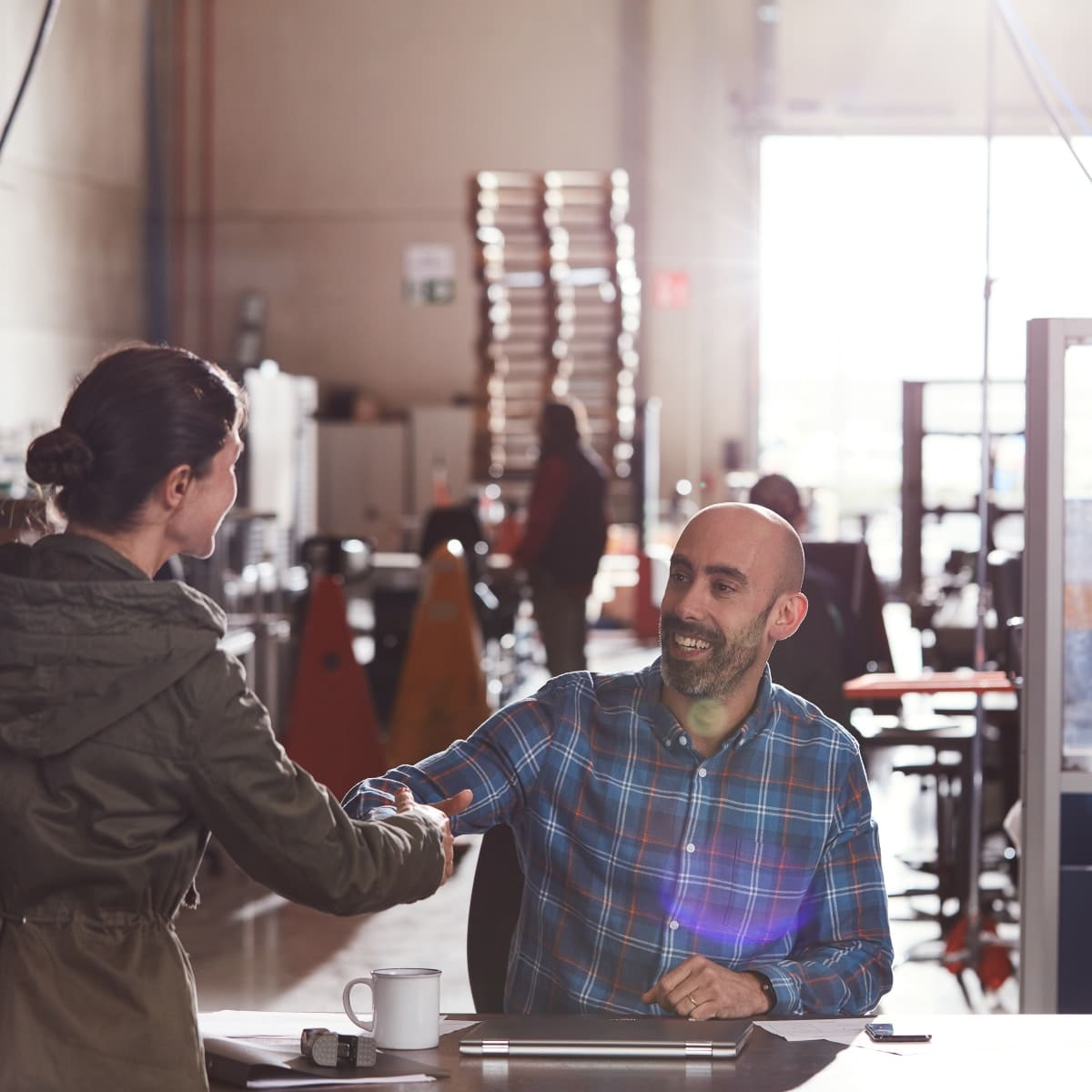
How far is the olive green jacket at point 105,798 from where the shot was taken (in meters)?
1.42

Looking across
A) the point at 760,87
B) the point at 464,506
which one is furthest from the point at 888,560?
the point at 464,506

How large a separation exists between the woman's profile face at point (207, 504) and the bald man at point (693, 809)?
Result: 0.54m

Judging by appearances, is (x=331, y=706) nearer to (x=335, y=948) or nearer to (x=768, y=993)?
(x=335, y=948)

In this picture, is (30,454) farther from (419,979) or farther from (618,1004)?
(618,1004)

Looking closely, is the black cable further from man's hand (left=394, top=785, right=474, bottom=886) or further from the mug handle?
the mug handle

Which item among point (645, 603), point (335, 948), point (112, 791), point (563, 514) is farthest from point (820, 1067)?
point (645, 603)

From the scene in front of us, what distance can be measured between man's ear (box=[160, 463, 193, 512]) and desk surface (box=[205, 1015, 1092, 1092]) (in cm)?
58

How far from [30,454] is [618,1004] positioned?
1.04 meters

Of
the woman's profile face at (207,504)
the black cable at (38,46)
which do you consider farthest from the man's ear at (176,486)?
the black cable at (38,46)

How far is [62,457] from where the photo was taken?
151cm

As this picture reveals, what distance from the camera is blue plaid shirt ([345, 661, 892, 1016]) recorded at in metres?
2.09

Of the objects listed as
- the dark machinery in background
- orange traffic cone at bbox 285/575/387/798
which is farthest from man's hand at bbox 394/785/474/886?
orange traffic cone at bbox 285/575/387/798

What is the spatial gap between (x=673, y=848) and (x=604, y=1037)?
43cm

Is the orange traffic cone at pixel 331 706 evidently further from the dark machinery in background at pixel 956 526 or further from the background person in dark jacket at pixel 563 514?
the dark machinery in background at pixel 956 526
